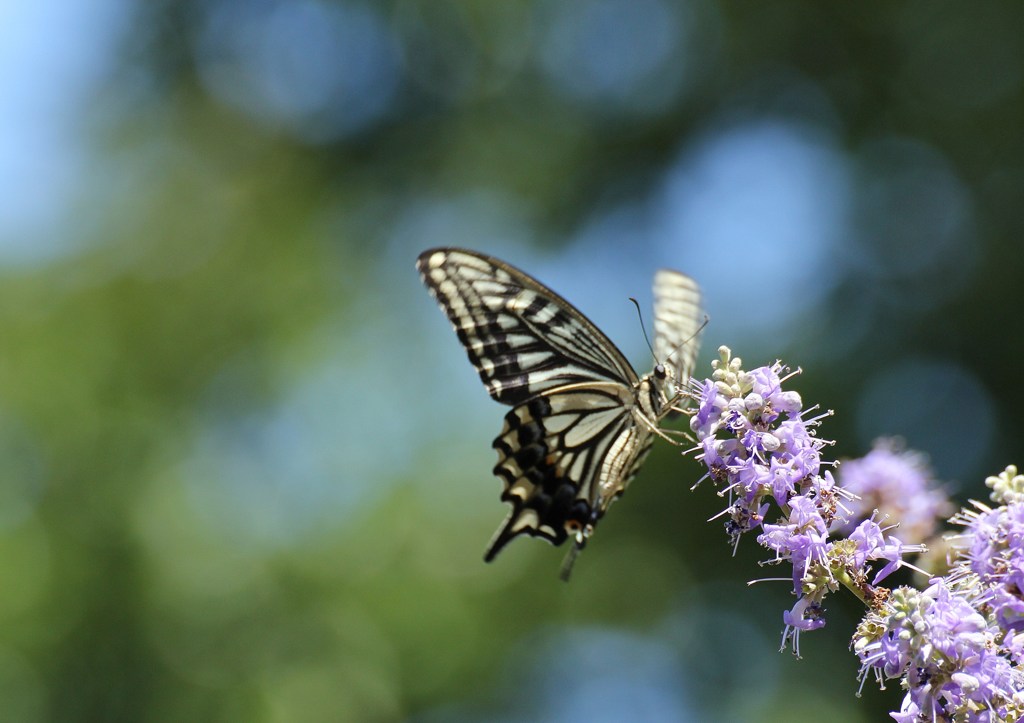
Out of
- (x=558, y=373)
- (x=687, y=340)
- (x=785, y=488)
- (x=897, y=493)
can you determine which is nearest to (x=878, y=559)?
(x=785, y=488)

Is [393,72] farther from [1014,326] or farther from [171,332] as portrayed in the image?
[1014,326]

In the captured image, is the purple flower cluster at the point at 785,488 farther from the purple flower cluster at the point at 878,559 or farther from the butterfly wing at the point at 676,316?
the butterfly wing at the point at 676,316

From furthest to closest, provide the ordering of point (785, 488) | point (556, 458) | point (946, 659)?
point (556, 458), point (785, 488), point (946, 659)

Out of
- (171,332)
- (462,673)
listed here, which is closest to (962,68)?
(462,673)

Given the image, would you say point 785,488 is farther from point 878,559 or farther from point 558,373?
point 558,373

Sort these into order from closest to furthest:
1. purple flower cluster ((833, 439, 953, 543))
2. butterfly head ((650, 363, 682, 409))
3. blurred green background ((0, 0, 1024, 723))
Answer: purple flower cluster ((833, 439, 953, 543))
butterfly head ((650, 363, 682, 409))
blurred green background ((0, 0, 1024, 723))

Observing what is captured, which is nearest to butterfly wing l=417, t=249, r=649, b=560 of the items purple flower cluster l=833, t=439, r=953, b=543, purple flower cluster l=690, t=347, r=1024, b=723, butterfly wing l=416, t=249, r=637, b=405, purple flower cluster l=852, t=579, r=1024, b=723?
butterfly wing l=416, t=249, r=637, b=405

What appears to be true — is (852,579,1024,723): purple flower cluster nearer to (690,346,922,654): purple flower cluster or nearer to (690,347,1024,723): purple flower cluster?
(690,347,1024,723): purple flower cluster
